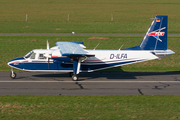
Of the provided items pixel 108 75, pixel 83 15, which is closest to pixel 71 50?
pixel 108 75

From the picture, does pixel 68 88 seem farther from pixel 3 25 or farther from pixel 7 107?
pixel 3 25

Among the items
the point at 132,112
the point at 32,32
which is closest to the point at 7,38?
the point at 32,32

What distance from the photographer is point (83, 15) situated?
78.8m

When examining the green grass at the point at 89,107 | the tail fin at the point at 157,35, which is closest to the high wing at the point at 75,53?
the green grass at the point at 89,107

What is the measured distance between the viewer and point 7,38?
150 feet

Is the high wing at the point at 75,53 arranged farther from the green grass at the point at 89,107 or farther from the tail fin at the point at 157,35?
the tail fin at the point at 157,35

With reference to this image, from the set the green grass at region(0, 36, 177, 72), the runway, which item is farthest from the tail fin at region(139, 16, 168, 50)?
the green grass at region(0, 36, 177, 72)

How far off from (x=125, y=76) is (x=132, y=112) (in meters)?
11.1

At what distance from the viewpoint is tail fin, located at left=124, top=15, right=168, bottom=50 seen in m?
26.7

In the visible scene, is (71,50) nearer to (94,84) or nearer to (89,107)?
(94,84)

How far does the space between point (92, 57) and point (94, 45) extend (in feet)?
51.3

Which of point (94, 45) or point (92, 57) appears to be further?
point (94, 45)

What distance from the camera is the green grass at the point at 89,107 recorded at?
1625 cm

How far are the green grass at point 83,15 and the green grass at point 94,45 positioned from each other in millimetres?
7689
